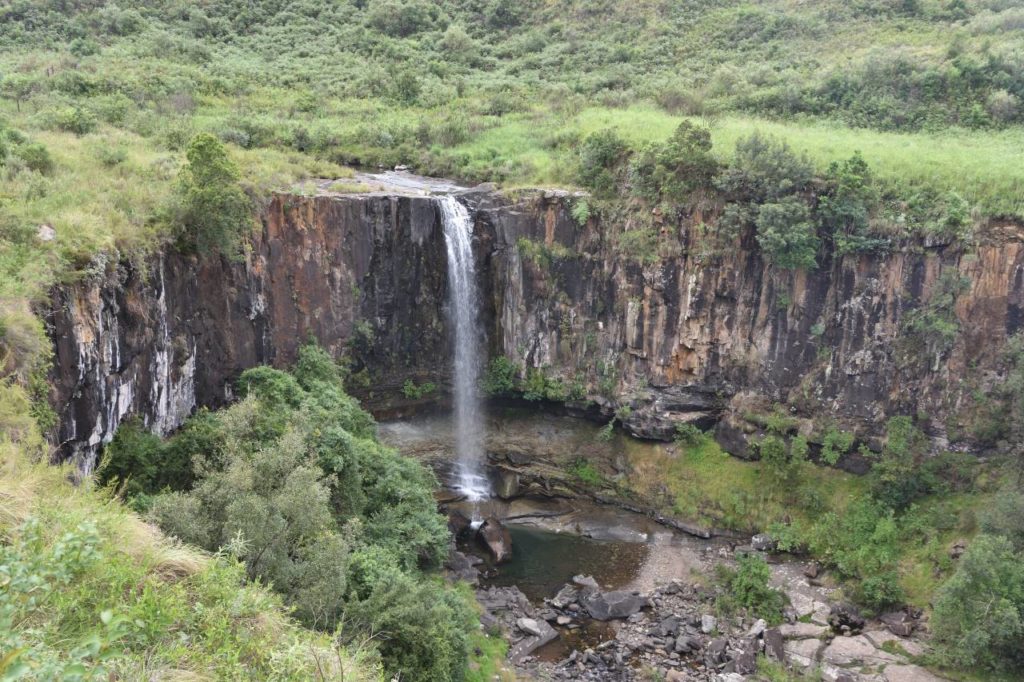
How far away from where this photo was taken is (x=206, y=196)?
19625 mm

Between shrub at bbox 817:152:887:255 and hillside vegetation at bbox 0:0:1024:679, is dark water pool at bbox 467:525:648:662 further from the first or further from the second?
shrub at bbox 817:152:887:255

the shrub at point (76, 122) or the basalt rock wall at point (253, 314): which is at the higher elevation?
the shrub at point (76, 122)

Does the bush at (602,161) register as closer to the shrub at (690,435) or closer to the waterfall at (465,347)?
the waterfall at (465,347)

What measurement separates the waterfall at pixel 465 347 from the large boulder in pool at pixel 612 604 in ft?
23.5

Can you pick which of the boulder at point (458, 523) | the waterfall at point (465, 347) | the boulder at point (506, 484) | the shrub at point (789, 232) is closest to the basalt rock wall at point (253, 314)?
the waterfall at point (465, 347)

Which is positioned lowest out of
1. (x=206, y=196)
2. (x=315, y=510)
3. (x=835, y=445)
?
(x=835, y=445)

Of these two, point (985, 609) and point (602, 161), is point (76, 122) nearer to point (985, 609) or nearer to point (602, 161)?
point (602, 161)

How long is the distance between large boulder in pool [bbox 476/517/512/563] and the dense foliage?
3.51m

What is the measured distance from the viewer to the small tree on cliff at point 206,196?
19641 millimetres

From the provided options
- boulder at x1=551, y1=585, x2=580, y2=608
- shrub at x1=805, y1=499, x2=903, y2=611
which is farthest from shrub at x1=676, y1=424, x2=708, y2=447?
boulder at x1=551, y1=585, x2=580, y2=608

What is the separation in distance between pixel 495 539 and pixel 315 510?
11.9 m

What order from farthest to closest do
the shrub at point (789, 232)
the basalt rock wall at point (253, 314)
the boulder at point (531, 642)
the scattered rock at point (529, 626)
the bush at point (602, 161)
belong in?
the bush at point (602, 161) < the shrub at point (789, 232) < the scattered rock at point (529, 626) < the boulder at point (531, 642) < the basalt rock wall at point (253, 314)

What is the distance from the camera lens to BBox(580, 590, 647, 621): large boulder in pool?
21516 mm

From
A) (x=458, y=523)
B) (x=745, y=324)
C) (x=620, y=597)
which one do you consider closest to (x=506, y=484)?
(x=458, y=523)
